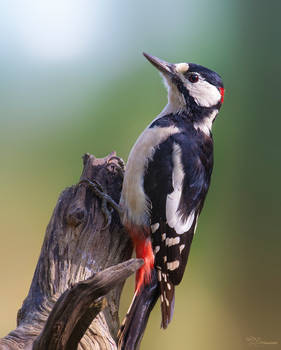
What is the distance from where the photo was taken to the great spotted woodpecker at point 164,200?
2.01m

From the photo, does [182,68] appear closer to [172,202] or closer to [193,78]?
[193,78]

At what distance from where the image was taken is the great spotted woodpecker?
2008 millimetres

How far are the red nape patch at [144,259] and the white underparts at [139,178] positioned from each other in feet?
0.26

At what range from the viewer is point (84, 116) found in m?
4.27

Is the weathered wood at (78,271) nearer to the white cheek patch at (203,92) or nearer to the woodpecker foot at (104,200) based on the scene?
the woodpecker foot at (104,200)

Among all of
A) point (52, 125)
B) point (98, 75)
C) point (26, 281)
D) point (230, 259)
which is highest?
point (98, 75)

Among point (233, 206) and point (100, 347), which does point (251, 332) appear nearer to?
point (233, 206)

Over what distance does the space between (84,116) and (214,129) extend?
3.59 ft

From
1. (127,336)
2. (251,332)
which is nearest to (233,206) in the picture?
(251,332)

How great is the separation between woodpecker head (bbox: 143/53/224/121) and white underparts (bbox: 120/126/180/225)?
19cm

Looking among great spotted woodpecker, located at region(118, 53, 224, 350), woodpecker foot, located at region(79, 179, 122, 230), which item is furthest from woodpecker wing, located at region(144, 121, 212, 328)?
woodpecker foot, located at region(79, 179, 122, 230)
